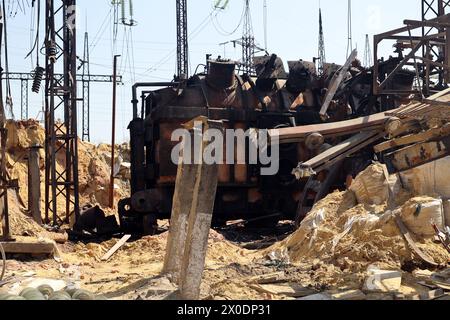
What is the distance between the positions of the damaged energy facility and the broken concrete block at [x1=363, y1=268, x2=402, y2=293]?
0.02 meters

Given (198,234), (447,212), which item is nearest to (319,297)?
(198,234)

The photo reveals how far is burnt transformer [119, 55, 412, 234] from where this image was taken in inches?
653

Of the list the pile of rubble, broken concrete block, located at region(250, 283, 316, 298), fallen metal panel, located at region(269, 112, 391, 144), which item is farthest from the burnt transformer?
broken concrete block, located at region(250, 283, 316, 298)

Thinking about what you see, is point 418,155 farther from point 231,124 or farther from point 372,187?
point 231,124

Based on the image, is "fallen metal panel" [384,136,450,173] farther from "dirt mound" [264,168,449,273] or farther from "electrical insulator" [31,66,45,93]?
"electrical insulator" [31,66,45,93]

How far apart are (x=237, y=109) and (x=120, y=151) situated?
25136 millimetres

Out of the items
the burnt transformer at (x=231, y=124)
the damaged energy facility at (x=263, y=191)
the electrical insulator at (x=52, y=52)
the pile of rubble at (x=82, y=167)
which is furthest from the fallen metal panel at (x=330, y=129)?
the pile of rubble at (x=82, y=167)

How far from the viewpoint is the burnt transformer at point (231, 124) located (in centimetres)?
1658

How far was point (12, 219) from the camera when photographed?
14367 millimetres

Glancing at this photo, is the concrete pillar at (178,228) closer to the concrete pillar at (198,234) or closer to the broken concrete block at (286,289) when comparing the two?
the concrete pillar at (198,234)

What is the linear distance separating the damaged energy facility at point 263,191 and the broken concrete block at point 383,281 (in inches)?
0.8

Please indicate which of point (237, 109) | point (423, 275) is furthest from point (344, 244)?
point (237, 109)

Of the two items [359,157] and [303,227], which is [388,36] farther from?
[359,157]

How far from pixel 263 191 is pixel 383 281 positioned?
9.12 m
